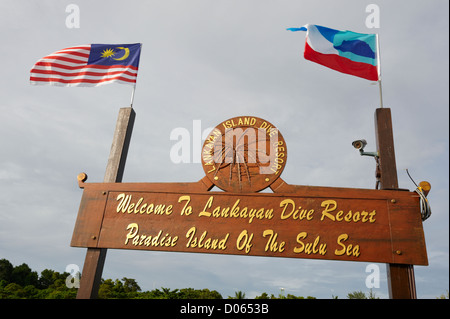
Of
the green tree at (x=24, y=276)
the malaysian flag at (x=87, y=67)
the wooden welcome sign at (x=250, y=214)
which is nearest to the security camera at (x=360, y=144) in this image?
the wooden welcome sign at (x=250, y=214)

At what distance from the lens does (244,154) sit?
23.6 feet

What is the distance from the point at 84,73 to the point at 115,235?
4.71 meters

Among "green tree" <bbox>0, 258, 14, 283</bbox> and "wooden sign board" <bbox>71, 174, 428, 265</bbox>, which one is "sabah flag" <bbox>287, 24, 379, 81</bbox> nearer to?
"wooden sign board" <bbox>71, 174, 428, 265</bbox>

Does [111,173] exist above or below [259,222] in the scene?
above

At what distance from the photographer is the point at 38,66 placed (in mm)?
8742

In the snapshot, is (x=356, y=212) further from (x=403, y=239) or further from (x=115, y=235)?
(x=115, y=235)

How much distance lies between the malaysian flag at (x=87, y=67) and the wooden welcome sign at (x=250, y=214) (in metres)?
2.90

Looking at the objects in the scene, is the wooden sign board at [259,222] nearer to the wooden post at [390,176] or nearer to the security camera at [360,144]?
the wooden post at [390,176]

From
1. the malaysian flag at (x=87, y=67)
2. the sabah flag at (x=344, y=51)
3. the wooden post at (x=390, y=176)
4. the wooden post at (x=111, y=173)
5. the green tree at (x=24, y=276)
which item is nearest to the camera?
the wooden post at (x=390, y=176)

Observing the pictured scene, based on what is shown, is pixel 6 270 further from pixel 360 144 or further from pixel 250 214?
pixel 360 144

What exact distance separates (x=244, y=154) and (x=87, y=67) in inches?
204

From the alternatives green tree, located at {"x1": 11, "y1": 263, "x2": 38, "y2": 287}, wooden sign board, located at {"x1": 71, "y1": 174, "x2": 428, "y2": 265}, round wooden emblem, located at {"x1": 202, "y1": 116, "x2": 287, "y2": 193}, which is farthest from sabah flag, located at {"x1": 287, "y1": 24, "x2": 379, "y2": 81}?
green tree, located at {"x1": 11, "y1": 263, "x2": 38, "y2": 287}

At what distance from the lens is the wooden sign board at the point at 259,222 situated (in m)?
6.25

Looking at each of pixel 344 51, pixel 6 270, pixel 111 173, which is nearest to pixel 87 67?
pixel 111 173
